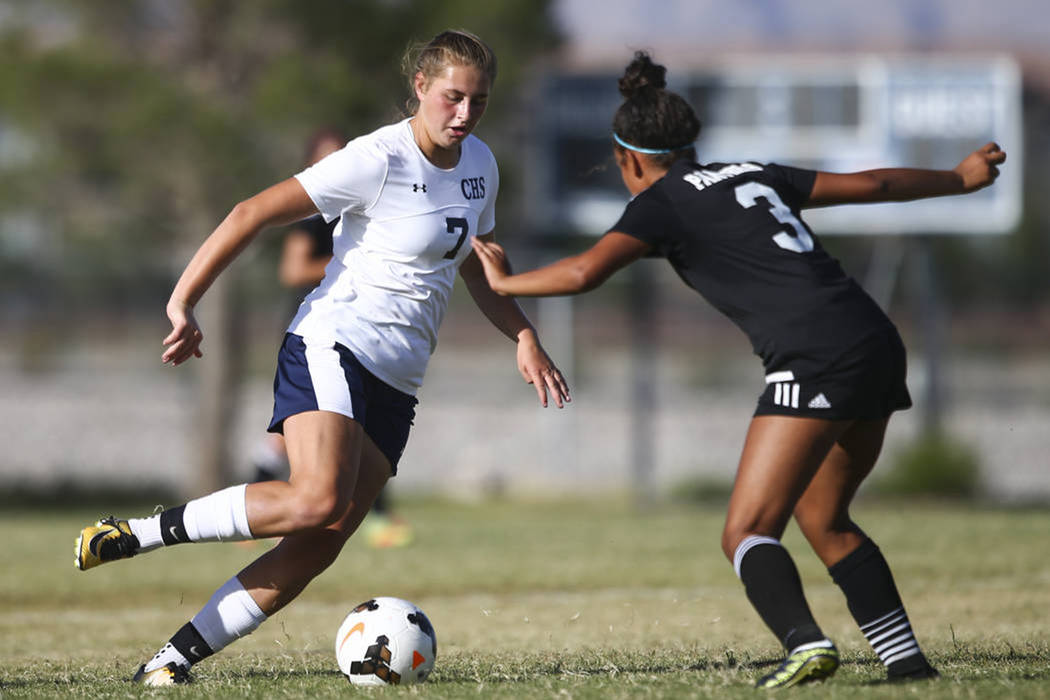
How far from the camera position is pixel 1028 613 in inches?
257

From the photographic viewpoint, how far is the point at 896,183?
4.23 m

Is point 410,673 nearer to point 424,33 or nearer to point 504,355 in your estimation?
point 424,33

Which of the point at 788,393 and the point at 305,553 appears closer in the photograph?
the point at 788,393

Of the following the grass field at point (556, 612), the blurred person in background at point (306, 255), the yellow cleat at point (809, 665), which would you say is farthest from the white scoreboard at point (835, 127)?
the yellow cleat at point (809, 665)

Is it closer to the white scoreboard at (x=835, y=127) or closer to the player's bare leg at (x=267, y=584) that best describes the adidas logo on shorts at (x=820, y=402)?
the player's bare leg at (x=267, y=584)

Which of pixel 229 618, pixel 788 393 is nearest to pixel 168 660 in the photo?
pixel 229 618

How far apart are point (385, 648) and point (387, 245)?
52.4 inches

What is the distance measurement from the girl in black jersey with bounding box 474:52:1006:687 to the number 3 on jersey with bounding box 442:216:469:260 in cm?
32

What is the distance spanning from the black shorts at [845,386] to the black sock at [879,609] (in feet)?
1.67

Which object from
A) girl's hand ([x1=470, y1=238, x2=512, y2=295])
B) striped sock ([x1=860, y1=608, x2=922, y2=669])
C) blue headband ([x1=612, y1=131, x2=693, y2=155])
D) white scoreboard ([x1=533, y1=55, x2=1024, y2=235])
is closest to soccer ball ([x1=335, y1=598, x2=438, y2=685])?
girl's hand ([x1=470, y1=238, x2=512, y2=295])

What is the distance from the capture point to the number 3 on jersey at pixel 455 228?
448 centimetres

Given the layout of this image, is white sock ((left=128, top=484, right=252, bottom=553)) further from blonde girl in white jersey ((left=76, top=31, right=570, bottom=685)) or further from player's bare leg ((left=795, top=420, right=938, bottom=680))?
player's bare leg ((left=795, top=420, right=938, bottom=680))

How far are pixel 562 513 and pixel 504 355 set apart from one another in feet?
42.5

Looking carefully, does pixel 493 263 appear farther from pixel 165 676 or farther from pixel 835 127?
pixel 835 127
